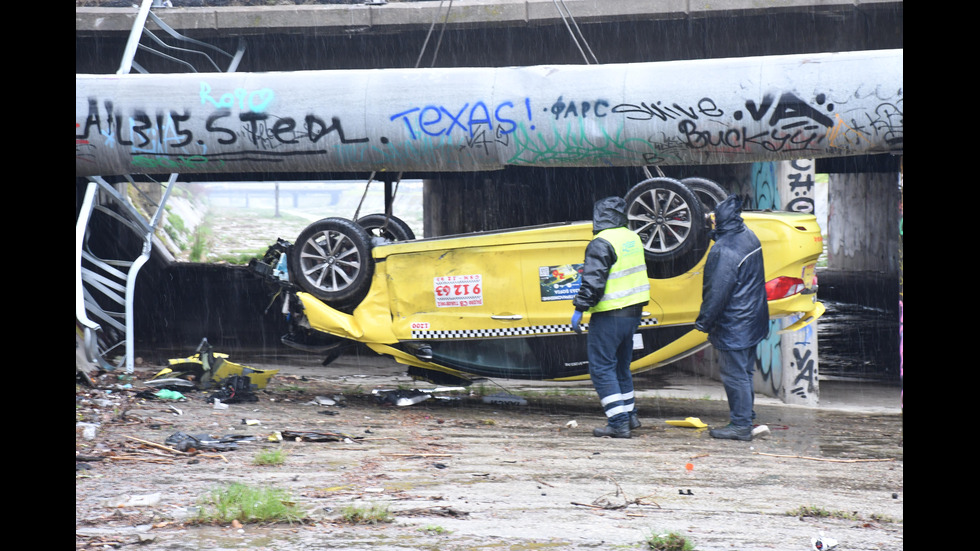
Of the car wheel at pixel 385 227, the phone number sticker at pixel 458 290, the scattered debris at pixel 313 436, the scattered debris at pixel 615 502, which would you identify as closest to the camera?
the scattered debris at pixel 615 502

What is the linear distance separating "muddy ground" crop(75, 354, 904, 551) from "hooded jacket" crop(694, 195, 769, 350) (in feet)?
2.72

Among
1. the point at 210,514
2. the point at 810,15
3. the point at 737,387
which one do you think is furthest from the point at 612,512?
the point at 810,15

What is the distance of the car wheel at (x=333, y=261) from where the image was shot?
7.77 metres

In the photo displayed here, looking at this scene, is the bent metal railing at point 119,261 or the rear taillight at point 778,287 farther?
the bent metal railing at point 119,261

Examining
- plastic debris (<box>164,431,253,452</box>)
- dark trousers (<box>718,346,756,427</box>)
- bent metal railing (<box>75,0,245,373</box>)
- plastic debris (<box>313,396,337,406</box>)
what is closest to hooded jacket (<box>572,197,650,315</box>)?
dark trousers (<box>718,346,756,427</box>)

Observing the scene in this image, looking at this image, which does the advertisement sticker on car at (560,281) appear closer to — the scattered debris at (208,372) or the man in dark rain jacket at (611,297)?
the man in dark rain jacket at (611,297)

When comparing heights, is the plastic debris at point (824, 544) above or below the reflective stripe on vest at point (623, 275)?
below

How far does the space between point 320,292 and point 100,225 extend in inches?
373

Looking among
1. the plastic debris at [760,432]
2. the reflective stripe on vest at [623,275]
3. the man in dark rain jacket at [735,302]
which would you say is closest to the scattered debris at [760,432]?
the plastic debris at [760,432]

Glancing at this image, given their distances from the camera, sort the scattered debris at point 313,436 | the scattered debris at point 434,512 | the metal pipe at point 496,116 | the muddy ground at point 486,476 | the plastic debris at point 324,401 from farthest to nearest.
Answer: the plastic debris at point 324,401
the metal pipe at point 496,116
the scattered debris at point 313,436
the scattered debris at point 434,512
the muddy ground at point 486,476

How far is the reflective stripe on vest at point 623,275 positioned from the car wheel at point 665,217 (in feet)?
1.57

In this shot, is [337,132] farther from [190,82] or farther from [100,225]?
[100,225]

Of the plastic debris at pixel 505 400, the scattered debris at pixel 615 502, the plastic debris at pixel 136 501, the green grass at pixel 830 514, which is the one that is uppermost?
the plastic debris at pixel 136 501

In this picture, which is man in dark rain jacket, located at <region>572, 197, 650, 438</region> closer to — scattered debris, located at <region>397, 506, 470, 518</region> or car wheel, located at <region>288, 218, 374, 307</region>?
car wheel, located at <region>288, 218, 374, 307</region>
